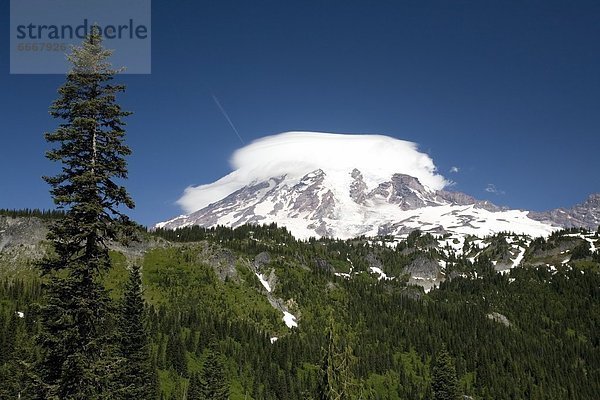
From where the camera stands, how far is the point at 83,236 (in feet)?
82.4

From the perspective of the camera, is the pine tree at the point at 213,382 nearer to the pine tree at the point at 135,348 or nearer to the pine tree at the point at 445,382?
the pine tree at the point at 135,348

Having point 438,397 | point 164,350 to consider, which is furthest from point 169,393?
point 438,397

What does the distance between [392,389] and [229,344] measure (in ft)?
224

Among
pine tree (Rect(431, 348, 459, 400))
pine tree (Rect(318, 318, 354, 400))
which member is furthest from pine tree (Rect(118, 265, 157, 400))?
pine tree (Rect(431, 348, 459, 400))

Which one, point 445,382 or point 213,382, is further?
point 445,382

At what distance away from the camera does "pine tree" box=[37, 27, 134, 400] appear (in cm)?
2383

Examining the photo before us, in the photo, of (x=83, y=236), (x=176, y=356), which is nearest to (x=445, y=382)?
(x=83, y=236)

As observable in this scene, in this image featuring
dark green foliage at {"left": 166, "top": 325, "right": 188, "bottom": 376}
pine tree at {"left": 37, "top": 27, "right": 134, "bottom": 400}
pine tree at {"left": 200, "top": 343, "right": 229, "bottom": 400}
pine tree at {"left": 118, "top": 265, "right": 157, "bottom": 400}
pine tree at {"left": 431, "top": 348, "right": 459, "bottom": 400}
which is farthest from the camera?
dark green foliage at {"left": 166, "top": 325, "right": 188, "bottom": 376}

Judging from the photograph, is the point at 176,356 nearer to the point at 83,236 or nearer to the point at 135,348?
the point at 135,348

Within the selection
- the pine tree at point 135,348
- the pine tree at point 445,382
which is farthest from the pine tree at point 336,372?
the pine tree at point 445,382

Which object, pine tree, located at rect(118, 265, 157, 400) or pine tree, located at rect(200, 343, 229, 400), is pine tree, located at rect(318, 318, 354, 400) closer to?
pine tree, located at rect(118, 265, 157, 400)

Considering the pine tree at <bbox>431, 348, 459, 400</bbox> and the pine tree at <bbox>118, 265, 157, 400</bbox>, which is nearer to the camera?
the pine tree at <bbox>118, 265, 157, 400</bbox>

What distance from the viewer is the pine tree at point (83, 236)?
23828mm

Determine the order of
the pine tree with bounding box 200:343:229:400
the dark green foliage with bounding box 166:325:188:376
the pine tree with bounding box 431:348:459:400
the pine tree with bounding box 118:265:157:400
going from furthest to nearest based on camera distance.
→ the dark green foliage with bounding box 166:325:188:376 → the pine tree with bounding box 431:348:459:400 → the pine tree with bounding box 200:343:229:400 → the pine tree with bounding box 118:265:157:400
